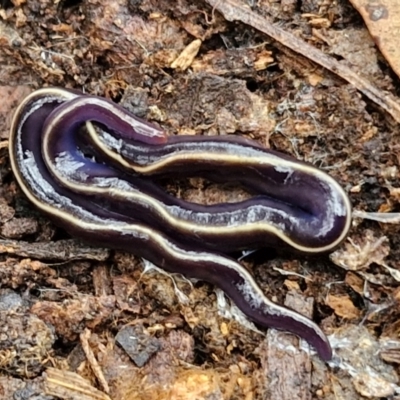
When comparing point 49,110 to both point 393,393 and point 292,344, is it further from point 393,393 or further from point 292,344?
point 393,393

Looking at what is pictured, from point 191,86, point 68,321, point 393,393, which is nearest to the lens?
point 393,393

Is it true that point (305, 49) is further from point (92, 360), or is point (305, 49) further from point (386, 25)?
point (92, 360)

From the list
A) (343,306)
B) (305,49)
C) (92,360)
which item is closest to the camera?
(92,360)

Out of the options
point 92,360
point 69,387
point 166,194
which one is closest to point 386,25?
point 166,194

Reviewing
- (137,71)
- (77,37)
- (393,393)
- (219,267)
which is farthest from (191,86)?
(393,393)

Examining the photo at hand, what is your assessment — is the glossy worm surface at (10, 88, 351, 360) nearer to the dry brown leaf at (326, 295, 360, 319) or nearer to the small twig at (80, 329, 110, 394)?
the dry brown leaf at (326, 295, 360, 319)

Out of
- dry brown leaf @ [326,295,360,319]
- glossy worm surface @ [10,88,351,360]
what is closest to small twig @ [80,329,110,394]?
glossy worm surface @ [10,88,351,360]
